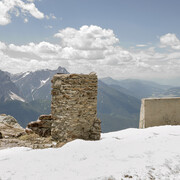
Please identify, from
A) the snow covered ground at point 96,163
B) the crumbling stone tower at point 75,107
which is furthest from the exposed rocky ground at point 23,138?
the snow covered ground at point 96,163

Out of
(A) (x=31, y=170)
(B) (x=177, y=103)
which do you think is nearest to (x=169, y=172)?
(A) (x=31, y=170)

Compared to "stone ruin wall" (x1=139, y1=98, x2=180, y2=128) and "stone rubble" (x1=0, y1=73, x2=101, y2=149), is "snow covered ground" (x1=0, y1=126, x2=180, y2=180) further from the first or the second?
"stone ruin wall" (x1=139, y1=98, x2=180, y2=128)

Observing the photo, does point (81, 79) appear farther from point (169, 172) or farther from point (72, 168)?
point (169, 172)

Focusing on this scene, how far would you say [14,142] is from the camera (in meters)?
9.55

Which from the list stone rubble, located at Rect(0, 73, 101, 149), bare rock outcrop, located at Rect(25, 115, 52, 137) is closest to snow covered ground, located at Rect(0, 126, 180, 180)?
stone rubble, located at Rect(0, 73, 101, 149)

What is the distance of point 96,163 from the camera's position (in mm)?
5832

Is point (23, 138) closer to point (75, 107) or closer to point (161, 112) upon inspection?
point (75, 107)

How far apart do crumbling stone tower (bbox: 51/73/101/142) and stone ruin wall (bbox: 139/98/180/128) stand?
5264 millimetres

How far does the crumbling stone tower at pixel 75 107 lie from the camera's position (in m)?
9.56

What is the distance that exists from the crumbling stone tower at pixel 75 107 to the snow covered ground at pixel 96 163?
1817 millimetres

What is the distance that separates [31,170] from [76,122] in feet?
15.0

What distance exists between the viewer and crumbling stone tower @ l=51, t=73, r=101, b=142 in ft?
31.4

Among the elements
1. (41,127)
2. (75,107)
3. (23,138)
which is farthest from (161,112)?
(23,138)

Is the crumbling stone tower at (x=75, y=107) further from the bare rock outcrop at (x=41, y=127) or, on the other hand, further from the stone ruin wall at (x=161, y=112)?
the stone ruin wall at (x=161, y=112)
